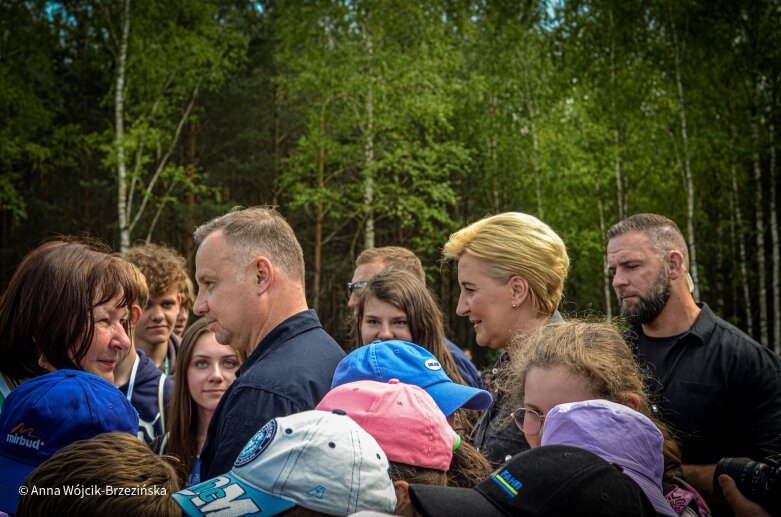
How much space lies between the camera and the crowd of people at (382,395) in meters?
1.93

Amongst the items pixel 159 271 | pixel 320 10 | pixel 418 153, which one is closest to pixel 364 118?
pixel 418 153

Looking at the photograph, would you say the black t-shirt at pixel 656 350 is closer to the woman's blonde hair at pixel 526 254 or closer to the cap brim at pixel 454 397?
the woman's blonde hair at pixel 526 254

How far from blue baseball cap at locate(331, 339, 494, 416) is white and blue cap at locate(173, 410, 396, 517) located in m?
0.66

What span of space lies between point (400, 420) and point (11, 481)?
1.32 m

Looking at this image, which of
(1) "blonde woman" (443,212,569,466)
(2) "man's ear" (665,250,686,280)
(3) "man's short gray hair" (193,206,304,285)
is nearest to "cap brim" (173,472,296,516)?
(3) "man's short gray hair" (193,206,304,285)

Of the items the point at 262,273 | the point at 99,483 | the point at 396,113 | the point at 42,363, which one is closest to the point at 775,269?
the point at 396,113

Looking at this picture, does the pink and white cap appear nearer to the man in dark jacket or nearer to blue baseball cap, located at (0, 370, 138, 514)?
the man in dark jacket

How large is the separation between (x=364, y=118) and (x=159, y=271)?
15607mm

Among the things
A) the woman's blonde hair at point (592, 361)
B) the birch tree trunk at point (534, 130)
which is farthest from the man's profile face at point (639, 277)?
the birch tree trunk at point (534, 130)

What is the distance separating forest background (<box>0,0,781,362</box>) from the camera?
19016 mm

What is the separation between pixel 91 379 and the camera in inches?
102

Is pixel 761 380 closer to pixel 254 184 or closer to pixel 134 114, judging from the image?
Result: pixel 134 114

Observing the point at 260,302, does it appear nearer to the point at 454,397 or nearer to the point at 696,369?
the point at 454,397

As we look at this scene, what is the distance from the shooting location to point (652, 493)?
2.13 metres
